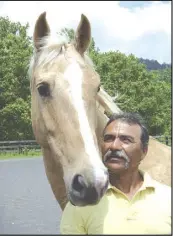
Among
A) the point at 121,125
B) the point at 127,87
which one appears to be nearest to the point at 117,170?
the point at 121,125

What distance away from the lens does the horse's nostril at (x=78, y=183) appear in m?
2.96

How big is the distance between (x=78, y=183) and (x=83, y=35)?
1701mm

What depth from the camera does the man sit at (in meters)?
2.41

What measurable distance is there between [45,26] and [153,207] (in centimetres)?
226

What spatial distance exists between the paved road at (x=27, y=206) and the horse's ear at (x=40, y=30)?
11.3 feet

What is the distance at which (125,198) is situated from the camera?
2.56m

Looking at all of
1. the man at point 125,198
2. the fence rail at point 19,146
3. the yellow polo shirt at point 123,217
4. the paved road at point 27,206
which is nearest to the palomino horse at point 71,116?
the man at point 125,198

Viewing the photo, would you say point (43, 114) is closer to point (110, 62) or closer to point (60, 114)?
point (60, 114)

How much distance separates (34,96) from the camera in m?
4.14

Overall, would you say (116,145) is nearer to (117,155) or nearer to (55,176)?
(117,155)

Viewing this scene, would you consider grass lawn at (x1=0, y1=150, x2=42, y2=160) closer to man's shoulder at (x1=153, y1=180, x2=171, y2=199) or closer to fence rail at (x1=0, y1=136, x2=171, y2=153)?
fence rail at (x1=0, y1=136, x2=171, y2=153)

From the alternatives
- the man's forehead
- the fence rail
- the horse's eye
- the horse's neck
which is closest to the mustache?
the man's forehead

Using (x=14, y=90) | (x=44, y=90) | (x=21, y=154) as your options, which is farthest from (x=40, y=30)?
(x=14, y=90)

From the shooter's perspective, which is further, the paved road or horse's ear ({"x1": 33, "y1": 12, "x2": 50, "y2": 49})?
the paved road
